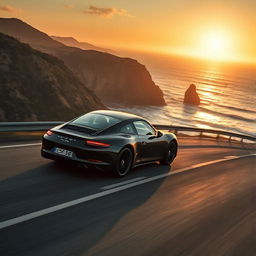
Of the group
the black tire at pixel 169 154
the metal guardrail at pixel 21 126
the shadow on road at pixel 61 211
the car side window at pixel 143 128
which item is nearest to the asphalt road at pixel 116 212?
the shadow on road at pixel 61 211

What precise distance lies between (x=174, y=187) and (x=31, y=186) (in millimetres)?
3274

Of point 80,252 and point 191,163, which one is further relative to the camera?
point 191,163

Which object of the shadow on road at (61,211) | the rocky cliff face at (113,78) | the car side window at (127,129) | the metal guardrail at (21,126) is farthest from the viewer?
the rocky cliff face at (113,78)

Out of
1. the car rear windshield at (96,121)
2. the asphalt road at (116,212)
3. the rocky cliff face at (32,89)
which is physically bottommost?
the rocky cliff face at (32,89)

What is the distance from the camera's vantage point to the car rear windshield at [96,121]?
856 cm

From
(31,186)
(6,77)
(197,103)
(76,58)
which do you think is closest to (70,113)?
(6,77)

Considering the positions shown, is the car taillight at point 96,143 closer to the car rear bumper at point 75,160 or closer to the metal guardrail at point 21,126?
the car rear bumper at point 75,160

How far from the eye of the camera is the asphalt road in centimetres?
498

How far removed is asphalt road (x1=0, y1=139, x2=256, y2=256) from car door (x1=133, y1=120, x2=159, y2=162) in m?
0.42

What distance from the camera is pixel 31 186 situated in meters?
7.12

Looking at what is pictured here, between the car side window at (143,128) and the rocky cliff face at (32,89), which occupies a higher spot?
the car side window at (143,128)

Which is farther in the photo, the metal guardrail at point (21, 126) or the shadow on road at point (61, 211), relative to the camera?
the metal guardrail at point (21, 126)

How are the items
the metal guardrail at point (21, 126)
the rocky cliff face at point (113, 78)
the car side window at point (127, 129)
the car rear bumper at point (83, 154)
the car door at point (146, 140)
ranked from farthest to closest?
the rocky cliff face at point (113, 78) → the metal guardrail at point (21, 126) → the car door at point (146, 140) → the car side window at point (127, 129) → the car rear bumper at point (83, 154)

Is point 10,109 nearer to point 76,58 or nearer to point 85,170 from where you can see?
point 85,170
